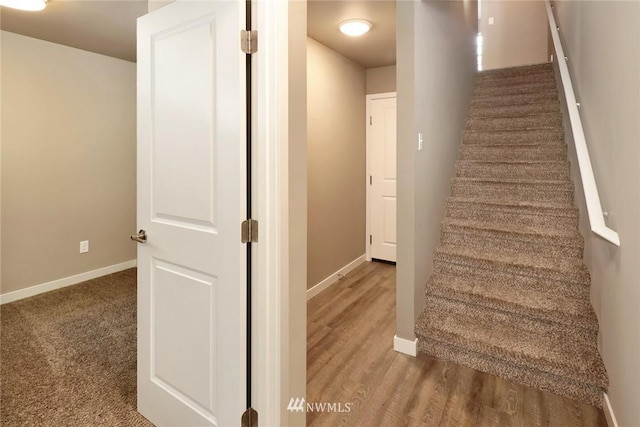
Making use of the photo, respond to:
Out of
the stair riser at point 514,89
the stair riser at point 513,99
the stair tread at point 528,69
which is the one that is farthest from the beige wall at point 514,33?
the stair riser at point 513,99

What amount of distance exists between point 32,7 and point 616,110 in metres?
3.61

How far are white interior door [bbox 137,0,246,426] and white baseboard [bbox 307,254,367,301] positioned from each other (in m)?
1.87

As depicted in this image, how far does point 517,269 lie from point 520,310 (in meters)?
0.34

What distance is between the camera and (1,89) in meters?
3.05

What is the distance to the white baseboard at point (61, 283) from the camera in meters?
3.22

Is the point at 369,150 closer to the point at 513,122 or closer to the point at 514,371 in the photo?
the point at 513,122

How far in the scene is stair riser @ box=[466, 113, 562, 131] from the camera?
349 centimetres

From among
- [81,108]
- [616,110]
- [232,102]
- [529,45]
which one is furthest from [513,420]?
[529,45]

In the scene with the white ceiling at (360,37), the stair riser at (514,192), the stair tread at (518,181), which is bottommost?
the stair riser at (514,192)

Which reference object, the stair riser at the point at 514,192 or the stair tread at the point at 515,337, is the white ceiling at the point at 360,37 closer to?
the stair riser at the point at 514,192

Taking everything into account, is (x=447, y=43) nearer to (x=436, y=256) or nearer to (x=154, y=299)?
(x=436, y=256)

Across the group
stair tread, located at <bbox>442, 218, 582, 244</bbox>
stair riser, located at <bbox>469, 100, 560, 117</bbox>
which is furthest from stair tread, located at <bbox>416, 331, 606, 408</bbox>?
stair riser, located at <bbox>469, 100, 560, 117</bbox>

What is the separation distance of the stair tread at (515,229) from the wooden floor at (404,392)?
1045 mm

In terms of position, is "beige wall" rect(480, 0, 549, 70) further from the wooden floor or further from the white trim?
the white trim
